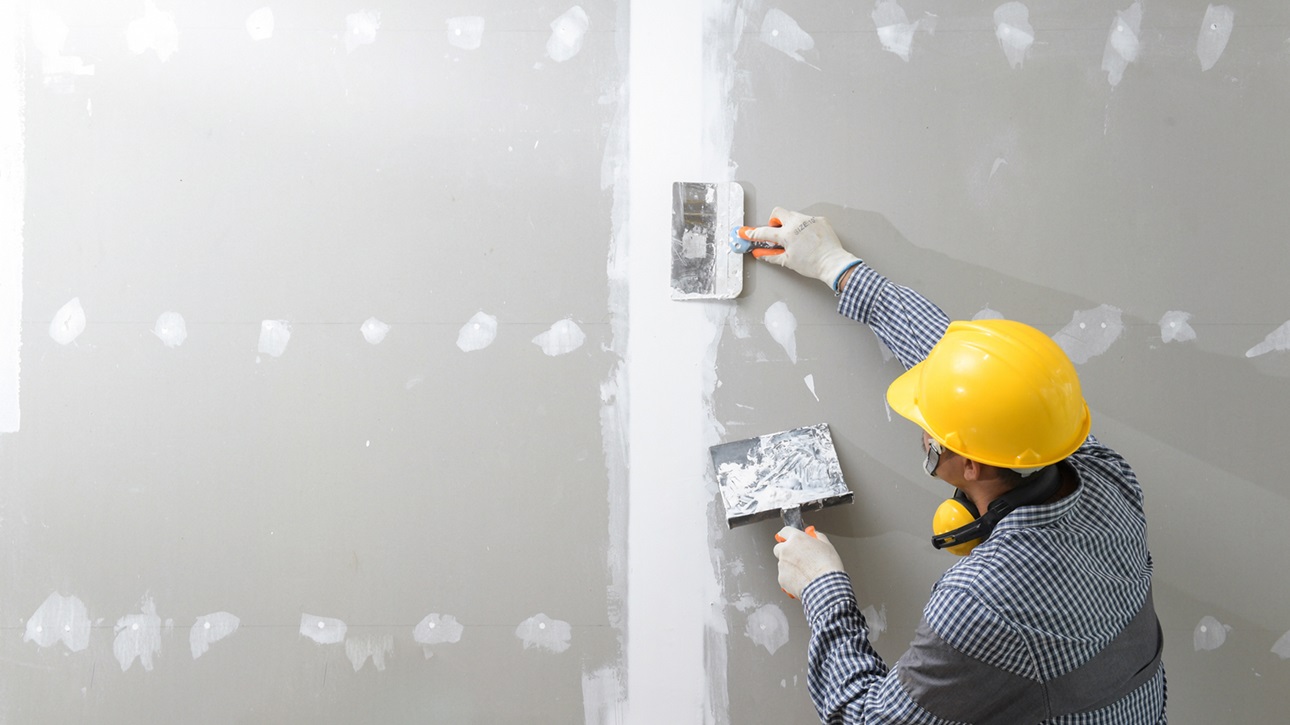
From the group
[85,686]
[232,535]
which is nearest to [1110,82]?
[232,535]

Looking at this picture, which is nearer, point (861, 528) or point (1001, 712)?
point (1001, 712)

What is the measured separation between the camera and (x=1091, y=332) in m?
1.59

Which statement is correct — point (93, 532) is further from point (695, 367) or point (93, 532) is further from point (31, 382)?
point (695, 367)

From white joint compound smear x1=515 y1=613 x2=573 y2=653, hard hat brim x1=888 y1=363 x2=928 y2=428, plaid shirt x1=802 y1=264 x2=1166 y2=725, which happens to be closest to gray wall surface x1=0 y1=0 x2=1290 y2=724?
white joint compound smear x1=515 y1=613 x2=573 y2=653

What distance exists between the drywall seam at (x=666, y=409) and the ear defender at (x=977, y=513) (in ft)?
1.54

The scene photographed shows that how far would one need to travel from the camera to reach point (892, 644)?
1597mm

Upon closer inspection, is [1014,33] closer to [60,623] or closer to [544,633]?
[544,633]

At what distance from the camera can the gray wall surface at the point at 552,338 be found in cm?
158

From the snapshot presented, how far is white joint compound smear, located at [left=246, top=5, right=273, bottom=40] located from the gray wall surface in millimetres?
29

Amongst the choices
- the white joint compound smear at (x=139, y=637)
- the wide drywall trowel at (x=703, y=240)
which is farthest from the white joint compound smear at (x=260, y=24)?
the white joint compound smear at (x=139, y=637)

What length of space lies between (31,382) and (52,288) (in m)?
0.19

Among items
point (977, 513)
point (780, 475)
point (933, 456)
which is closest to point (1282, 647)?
point (977, 513)

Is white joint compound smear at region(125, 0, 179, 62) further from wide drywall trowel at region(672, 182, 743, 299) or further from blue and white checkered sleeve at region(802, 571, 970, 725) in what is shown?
blue and white checkered sleeve at region(802, 571, 970, 725)

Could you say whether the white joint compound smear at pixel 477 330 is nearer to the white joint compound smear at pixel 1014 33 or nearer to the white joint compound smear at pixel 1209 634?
the white joint compound smear at pixel 1014 33
